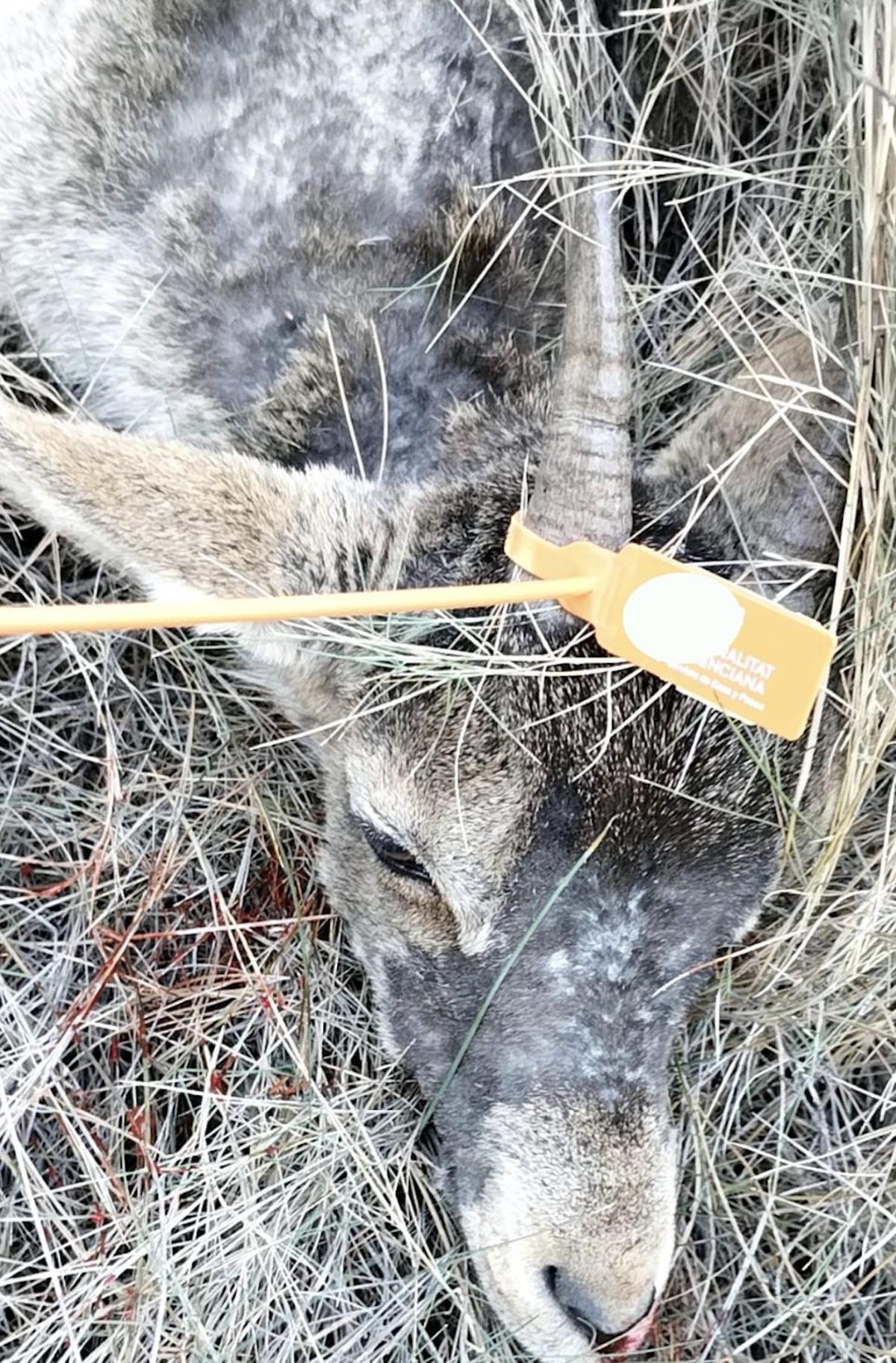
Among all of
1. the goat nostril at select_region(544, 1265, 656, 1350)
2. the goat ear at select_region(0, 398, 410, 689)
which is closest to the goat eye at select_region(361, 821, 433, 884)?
the goat ear at select_region(0, 398, 410, 689)

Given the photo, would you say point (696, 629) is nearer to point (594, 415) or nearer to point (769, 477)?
point (594, 415)

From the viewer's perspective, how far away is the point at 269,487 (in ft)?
10.6

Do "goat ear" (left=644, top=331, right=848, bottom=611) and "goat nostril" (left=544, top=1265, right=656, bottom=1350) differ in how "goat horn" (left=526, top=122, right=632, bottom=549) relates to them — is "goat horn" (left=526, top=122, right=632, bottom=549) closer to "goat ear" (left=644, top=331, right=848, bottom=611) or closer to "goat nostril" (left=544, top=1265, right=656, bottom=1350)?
"goat ear" (left=644, top=331, right=848, bottom=611)

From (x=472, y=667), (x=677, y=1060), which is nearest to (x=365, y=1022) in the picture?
(x=677, y=1060)

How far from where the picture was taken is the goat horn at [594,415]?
3018 millimetres

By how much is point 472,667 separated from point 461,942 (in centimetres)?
63

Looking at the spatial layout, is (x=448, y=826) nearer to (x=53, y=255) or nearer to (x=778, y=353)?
(x=778, y=353)

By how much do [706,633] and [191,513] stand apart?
1.09 m

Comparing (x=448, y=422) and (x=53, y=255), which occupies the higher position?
(x=53, y=255)

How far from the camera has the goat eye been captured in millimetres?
3312

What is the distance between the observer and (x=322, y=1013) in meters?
4.08

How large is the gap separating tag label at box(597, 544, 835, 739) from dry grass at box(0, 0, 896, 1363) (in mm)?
646

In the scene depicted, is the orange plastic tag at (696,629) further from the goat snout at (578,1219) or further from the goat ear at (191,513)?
the goat snout at (578,1219)

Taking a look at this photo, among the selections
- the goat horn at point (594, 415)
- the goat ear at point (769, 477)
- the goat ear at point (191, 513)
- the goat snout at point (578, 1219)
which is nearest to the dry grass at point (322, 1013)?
the goat ear at point (769, 477)
